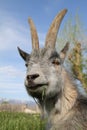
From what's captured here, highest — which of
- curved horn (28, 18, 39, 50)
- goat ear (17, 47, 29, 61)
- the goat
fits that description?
curved horn (28, 18, 39, 50)

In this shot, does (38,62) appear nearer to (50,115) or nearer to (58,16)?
(50,115)

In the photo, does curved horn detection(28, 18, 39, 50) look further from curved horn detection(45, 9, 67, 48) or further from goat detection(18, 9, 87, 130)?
curved horn detection(45, 9, 67, 48)

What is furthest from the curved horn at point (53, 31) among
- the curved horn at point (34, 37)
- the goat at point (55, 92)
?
the curved horn at point (34, 37)

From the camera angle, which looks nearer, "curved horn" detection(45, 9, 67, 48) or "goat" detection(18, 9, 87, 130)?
"goat" detection(18, 9, 87, 130)

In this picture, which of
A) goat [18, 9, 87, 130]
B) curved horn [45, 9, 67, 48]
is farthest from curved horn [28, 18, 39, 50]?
curved horn [45, 9, 67, 48]

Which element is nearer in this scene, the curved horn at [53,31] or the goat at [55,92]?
the goat at [55,92]

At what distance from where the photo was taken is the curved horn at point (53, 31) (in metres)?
9.25

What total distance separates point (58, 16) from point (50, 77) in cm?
221

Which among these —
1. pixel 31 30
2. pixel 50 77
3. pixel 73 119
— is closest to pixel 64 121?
pixel 73 119

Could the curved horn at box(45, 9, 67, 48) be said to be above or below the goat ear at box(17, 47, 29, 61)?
above

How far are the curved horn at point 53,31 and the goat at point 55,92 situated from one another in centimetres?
10

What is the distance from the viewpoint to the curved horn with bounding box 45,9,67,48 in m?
9.25

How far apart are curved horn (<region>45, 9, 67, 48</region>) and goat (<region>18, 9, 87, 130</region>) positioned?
0.31ft

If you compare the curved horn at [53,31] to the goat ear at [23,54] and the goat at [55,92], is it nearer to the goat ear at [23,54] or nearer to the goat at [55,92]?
the goat at [55,92]
